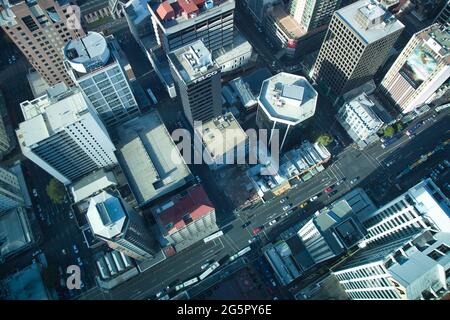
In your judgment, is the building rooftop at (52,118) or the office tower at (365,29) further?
the office tower at (365,29)

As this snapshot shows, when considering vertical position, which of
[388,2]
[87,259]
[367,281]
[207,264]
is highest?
[388,2]

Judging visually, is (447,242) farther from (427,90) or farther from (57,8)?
(57,8)

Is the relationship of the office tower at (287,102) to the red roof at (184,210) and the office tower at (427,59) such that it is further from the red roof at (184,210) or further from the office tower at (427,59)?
the office tower at (427,59)

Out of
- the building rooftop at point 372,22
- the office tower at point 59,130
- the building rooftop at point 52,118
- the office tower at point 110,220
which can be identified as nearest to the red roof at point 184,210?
the office tower at point 110,220

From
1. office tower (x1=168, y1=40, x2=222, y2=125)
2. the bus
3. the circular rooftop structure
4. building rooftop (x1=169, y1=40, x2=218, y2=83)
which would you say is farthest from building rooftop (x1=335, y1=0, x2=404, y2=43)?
the bus

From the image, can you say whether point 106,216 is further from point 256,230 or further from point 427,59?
point 427,59
